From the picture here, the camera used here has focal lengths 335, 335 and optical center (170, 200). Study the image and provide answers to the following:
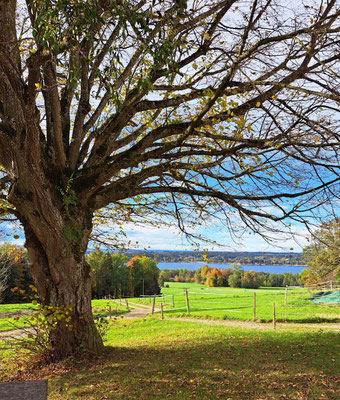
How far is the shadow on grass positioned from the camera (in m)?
4.79

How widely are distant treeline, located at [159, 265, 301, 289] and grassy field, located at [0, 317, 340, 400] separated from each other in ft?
158

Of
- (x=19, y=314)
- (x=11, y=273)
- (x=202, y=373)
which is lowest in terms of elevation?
(x=11, y=273)

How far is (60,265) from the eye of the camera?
674cm

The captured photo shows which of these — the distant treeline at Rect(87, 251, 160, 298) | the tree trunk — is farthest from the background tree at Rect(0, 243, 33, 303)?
Result: the tree trunk

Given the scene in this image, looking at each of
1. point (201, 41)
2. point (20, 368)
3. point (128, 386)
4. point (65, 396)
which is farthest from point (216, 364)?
point (201, 41)

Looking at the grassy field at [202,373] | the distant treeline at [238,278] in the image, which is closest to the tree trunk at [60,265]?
the grassy field at [202,373]

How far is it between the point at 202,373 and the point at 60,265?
337 cm

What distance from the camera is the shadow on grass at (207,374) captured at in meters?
4.79

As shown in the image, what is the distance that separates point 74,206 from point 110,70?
4.18 meters

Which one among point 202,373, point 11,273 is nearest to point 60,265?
point 202,373

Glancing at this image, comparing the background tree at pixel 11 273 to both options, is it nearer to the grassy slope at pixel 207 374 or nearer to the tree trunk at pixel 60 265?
the tree trunk at pixel 60 265

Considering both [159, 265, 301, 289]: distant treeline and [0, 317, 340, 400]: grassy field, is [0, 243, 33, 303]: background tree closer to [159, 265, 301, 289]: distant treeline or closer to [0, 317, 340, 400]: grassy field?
[0, 317, 340, 400]: grassy field

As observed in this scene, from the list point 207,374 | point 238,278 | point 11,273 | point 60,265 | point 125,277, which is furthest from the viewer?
point 238,278

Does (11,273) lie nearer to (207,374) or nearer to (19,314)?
(19,314)
